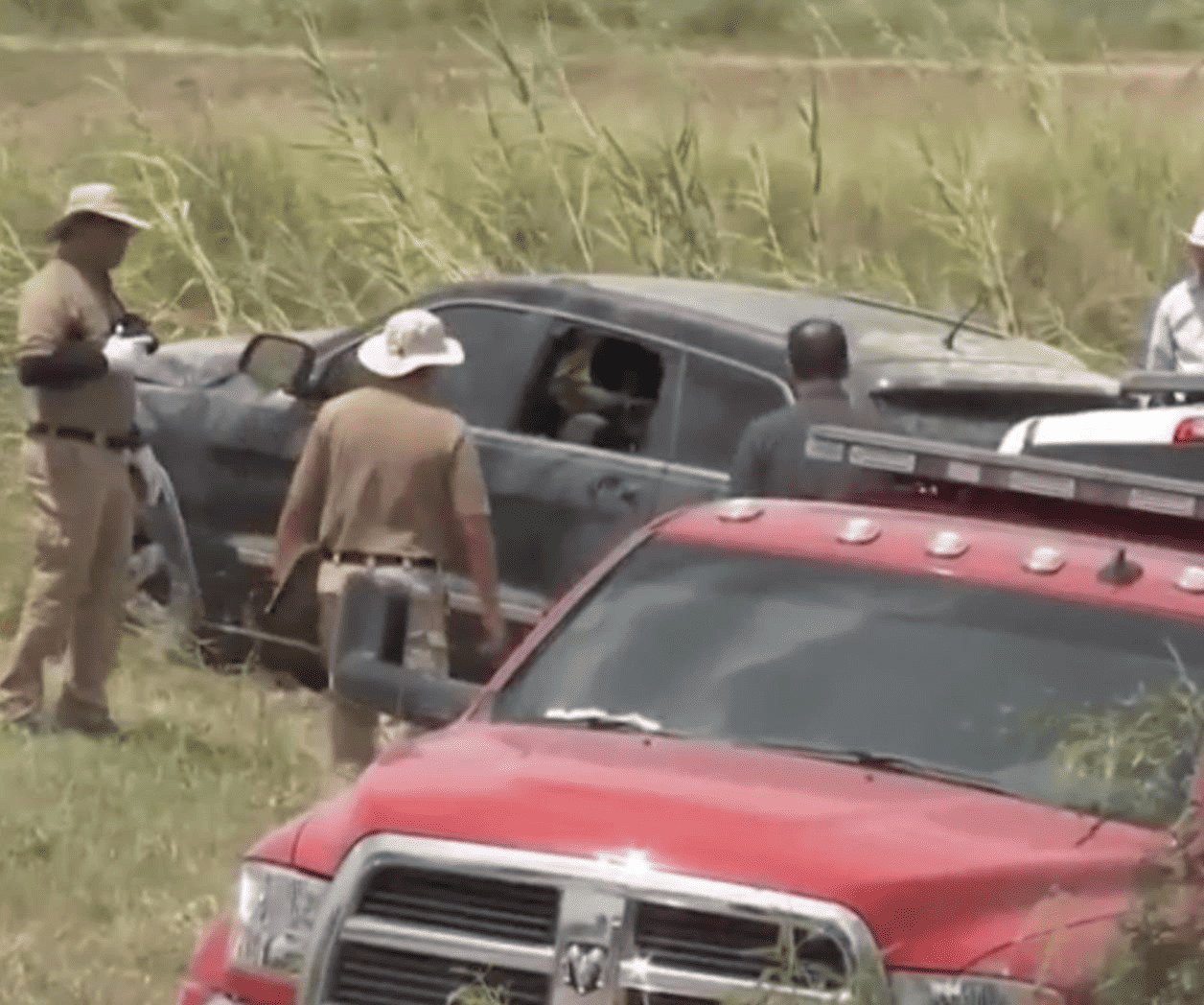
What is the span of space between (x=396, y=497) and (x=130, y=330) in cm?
147

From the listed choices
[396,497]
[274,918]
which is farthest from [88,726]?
[274,918]

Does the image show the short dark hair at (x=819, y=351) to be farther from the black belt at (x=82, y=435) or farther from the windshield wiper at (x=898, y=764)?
the windshield wiper at (x=898, y=764)

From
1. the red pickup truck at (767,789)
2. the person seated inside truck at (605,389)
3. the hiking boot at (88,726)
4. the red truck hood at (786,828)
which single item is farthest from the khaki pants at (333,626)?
the red truck hood at (786,828)

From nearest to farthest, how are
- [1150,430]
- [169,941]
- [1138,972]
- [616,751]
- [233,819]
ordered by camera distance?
1. [1138,972]
2. [616,751]
3. [1150,430]
4. [169,941]
5. [233,819]

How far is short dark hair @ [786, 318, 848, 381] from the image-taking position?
12336 millimetres

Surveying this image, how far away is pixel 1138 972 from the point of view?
270 inches

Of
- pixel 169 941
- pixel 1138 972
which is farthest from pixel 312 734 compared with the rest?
pixel 1138 972

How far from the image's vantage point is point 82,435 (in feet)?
43.0

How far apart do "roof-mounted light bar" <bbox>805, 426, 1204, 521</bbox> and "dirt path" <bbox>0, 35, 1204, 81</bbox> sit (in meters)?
23.2

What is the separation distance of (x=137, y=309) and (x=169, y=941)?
11.2 m

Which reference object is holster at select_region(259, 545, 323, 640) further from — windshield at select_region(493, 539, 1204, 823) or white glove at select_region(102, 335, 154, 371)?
windshield at select_region(493, 539, 1204, 823)

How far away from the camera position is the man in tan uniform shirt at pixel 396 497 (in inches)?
468

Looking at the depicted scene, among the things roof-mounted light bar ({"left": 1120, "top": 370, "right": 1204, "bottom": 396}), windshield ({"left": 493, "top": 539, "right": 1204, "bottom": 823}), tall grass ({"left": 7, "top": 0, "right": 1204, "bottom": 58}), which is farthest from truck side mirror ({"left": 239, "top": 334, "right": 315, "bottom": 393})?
tall grass ({"left": 7, "top": 0, "right": 1204, "bottom": 58})

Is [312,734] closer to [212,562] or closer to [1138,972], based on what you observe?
[212,562]
